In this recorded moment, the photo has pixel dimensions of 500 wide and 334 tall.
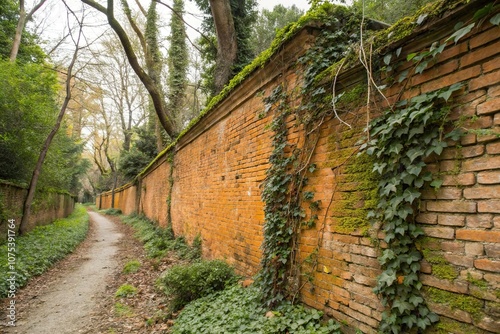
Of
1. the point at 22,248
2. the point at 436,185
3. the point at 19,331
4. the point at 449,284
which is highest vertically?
the point at 436,185

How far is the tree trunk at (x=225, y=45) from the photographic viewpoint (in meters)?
7.86

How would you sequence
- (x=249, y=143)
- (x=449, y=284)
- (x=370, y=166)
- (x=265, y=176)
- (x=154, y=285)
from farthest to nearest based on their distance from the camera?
(x=154, y=285) → (x=249, y=143) → (x=265, y=176) → (x=370, y=166) → (x=449, y=284)

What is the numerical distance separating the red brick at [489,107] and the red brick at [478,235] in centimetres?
76

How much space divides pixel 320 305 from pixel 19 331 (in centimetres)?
457

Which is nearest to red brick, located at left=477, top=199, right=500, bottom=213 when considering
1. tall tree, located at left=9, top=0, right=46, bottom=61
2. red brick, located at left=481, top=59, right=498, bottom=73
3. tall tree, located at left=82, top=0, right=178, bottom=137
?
red brick, located at left=481, top=59, right=498, bottom=73

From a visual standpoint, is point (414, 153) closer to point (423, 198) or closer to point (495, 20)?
point (423, 198)

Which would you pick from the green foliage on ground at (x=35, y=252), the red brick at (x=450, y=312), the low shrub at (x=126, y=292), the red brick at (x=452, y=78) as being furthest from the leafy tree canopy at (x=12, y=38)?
the red brick at (x=450, y=312)

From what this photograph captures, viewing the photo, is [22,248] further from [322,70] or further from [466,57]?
[466,57]

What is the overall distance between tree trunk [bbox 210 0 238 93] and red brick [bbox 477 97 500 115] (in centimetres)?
717

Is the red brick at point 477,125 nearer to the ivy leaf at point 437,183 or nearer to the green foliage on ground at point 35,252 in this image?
the ivy leaf at point 437,183

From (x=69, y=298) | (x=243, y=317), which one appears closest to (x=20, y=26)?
(x=69, y=298)

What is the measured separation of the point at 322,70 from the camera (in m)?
3.08

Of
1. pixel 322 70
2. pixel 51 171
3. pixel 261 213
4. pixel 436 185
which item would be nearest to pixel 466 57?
pixel 436 185

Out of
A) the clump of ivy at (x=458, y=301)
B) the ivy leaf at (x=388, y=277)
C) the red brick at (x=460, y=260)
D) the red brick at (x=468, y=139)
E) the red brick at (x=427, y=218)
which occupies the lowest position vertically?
the clump of ivy at (x=458, y=301)
